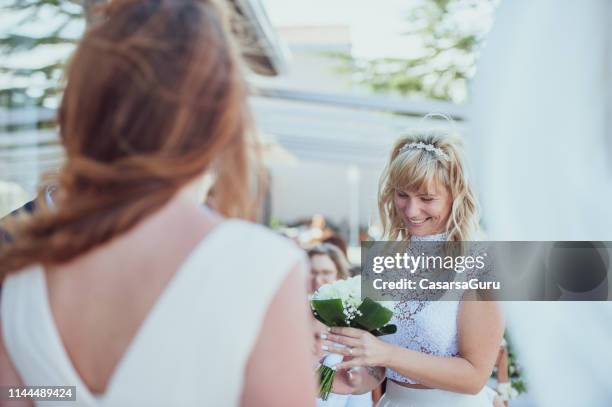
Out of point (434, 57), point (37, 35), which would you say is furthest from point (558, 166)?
point (434, 57)

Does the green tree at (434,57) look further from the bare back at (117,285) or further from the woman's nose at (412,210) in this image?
the bare back at (117,285)

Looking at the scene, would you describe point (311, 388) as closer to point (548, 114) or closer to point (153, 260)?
point (153, 260)

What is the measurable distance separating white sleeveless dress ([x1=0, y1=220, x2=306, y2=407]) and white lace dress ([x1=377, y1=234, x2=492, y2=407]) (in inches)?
54.9

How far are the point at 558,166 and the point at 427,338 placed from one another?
38.0 inches

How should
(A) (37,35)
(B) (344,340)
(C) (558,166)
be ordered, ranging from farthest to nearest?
1. (A) (37,35)
2. (C) (558,166)
3. (B) (344,340)

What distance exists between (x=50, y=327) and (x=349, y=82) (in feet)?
49.5

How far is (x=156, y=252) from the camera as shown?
1091 millimetres

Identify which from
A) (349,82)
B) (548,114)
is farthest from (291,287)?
(349,82)

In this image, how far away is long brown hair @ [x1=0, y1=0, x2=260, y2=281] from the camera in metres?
1.08

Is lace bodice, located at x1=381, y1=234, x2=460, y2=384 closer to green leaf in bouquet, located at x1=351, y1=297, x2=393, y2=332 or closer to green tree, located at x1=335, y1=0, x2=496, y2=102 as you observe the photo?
green leaf in bouquet, located at x1=351, y1=297, x2=393, y2=332

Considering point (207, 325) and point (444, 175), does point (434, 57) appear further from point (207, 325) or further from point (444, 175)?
point (207, 325)

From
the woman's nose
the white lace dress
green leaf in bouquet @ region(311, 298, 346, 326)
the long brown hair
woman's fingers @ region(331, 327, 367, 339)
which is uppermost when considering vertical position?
the long brown hair

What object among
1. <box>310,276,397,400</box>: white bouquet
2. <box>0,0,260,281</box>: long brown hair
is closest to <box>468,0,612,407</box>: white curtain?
<box>310,276,397,400</box>: white bouquet

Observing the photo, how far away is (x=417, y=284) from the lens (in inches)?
99.1
